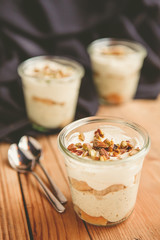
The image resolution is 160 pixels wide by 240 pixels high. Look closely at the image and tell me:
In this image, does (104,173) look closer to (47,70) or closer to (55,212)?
(55,212)

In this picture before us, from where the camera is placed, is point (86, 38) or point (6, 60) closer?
point (6, 60)

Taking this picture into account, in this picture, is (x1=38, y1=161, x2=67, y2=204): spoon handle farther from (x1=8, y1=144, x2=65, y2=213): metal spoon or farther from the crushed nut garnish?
the crushed nut garnish

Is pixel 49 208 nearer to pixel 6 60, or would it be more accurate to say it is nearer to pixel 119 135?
pixel 119 135

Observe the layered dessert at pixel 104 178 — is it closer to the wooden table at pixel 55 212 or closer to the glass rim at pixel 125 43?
the wooden table at pixel 55 212

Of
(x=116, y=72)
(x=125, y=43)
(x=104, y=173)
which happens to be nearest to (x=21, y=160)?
(x=104, y=173)

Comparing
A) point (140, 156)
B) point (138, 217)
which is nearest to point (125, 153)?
point (140, 156)

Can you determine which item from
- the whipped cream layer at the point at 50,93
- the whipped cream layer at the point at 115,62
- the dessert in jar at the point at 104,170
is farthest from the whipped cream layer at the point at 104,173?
the whipped cream layer at the point at 115,62
